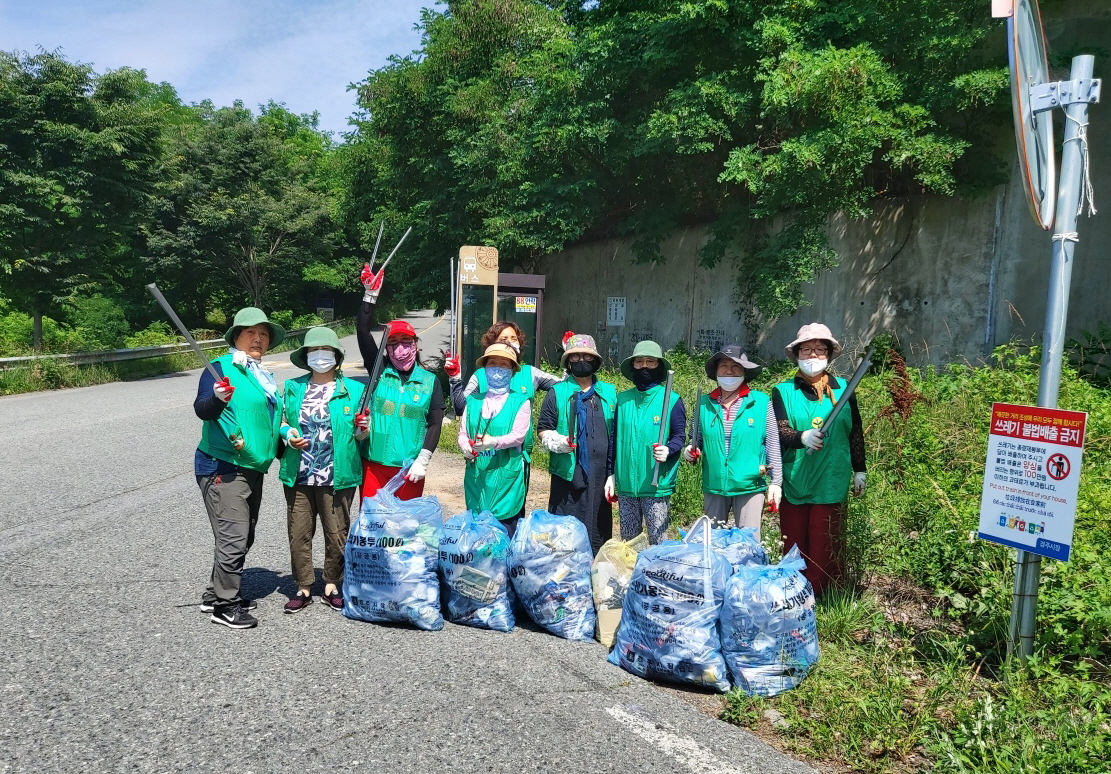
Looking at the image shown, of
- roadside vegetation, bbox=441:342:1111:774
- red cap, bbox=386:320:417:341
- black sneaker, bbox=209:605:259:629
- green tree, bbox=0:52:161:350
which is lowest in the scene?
black sneaker, bbox=209:605:259:629

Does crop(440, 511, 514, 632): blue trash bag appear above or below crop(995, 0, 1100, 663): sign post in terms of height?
below

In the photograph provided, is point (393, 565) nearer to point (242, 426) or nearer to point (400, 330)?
point (242, 426)

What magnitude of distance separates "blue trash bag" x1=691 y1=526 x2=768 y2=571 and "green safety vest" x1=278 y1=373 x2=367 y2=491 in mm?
2030

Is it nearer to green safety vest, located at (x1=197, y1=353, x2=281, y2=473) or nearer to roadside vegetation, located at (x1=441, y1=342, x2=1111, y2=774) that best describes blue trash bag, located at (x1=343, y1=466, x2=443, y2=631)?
green safety vest, located at (x1=197, y1=353, x2=281, y2=473)

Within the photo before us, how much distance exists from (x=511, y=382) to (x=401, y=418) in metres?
0.71

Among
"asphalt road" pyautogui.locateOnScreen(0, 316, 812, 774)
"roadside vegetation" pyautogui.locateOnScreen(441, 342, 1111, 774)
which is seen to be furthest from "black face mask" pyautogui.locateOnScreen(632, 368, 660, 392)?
"asphalt road" pyautogui.locateOnScreen(0, 316, 812, 774)

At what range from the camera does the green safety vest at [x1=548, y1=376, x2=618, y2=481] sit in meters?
5.05

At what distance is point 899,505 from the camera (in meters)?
5.73

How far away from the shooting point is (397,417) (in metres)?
4.93

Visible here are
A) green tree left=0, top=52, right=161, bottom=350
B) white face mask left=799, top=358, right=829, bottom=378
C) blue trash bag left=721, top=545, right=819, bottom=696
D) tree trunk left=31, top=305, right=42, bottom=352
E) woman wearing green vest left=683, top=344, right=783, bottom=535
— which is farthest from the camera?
tree trunk left=31, top=305, right=42, bottom=352

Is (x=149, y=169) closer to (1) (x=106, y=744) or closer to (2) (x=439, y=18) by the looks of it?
(2) (x=439, y=18)

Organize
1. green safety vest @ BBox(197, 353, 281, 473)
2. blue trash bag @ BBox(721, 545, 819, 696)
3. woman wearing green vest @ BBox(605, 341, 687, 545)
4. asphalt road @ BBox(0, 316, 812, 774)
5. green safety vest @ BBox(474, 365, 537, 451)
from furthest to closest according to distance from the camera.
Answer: green safety vest @ BBox(474, 365, 537, 451), woman wearing green vest @ BBox(605, 341, 687, 545), green safety vest @ BBox(197, 353, 281, 473), blue trash bag @ BBox(721, 545, 819, 696), asphalt road @ BBox(0, 316, 812, 774)

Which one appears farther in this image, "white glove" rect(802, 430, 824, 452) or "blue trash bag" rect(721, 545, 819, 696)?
"white glove" rect(802, 430, 824, 452)

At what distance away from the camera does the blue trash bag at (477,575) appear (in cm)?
439
